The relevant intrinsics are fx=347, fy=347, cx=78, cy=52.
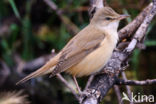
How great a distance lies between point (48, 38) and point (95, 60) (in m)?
2.39

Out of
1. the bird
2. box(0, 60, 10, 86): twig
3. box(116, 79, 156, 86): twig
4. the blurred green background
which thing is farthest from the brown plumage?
box(0, 60, 10, 86): twig

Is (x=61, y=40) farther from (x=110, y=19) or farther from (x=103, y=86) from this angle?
(x=103, y=86)

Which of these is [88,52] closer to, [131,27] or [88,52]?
[88,52]

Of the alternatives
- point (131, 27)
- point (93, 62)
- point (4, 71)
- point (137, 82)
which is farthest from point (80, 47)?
point (4, 71)

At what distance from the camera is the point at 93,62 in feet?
12.4

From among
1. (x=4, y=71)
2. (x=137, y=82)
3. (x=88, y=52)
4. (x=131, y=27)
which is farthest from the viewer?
(x=4, y=71)

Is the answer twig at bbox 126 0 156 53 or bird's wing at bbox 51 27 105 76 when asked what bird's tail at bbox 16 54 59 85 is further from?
twig at bbox 126 0 156 53

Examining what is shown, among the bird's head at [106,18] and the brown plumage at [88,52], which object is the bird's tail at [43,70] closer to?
the brown plumage at [88,52]

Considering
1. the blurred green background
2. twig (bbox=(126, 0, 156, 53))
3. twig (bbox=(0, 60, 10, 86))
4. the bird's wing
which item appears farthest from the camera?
twig (bbox=(0, 60, 10, 86))

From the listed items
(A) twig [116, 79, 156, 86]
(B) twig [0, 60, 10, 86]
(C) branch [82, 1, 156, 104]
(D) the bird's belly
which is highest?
(B) twig [0, 60, 10, 86]

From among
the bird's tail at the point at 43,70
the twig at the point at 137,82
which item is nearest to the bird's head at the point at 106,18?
the bird's tail at the point at 43,70

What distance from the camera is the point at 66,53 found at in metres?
3.87

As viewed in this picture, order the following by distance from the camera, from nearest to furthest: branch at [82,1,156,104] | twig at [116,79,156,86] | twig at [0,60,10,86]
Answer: twig at [116,79,156,86] < branch at [82,1,156,104] < twig at [0,60,10,86]

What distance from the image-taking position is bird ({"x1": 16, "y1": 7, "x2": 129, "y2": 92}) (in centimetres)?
374
